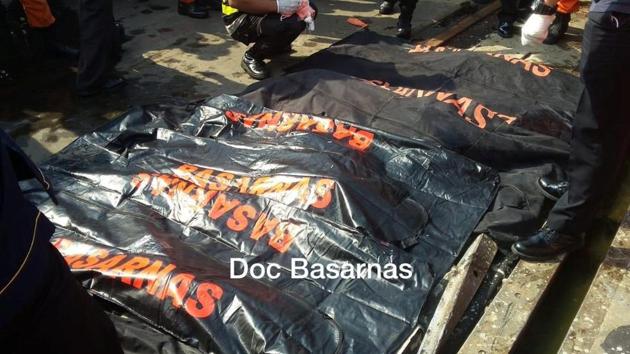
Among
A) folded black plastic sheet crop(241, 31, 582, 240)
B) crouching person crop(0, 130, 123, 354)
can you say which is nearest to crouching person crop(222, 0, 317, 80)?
folded black plastic sheet crop(241, 31, 582, 240)

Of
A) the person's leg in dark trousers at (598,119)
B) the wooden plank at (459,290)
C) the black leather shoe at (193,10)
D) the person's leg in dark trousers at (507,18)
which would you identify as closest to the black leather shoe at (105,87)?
the black leather shoe at (193,10)

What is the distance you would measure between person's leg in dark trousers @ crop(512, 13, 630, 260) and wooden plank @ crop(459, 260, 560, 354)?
7cm

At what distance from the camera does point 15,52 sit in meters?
4.25

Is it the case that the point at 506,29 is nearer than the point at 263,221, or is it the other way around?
the point at 263,221

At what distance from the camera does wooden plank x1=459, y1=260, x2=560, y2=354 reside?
1804 mm

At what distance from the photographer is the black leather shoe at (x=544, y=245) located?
6.96 ft

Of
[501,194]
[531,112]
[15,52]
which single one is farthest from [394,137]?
[15,52]

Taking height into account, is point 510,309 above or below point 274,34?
below

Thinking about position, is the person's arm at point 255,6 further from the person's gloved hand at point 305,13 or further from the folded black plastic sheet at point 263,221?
the folded black plastic sheet at point 263,221

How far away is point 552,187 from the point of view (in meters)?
2.40

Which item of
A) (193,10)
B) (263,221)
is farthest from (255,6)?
(263,221)

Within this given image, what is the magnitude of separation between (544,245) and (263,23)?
260 centimetres

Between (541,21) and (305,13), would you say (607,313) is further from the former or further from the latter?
(305,13)

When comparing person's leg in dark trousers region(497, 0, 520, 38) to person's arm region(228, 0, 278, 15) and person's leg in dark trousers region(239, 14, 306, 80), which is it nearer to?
person's leg in dark trousers region(239, 14, 306, 80)
